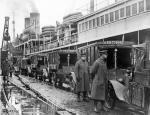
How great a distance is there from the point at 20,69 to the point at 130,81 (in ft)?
111

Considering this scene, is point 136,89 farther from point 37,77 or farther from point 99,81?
point 37,77

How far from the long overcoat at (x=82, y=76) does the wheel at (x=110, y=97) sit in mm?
1743

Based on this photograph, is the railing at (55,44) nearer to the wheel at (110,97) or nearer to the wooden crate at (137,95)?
the wheel at (110,97)

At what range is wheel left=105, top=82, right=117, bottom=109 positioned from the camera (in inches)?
398

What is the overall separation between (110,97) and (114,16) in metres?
16.3

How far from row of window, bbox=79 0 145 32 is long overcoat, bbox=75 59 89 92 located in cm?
1105

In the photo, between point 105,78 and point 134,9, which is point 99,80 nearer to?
point 105,78

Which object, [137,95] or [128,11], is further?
[128,11]

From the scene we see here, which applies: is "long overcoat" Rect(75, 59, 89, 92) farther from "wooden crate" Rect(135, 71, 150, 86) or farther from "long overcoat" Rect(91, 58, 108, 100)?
"wooden crate" Rect(135, 71, 150, 86)

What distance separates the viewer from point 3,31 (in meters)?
33.2

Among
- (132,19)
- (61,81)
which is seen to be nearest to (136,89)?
(61,81)

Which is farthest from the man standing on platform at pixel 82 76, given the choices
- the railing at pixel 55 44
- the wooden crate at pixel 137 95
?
the railing at pixel 55 44

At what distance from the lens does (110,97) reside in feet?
34.0

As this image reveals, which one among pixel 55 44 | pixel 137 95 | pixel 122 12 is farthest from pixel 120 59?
pixel 55 44
